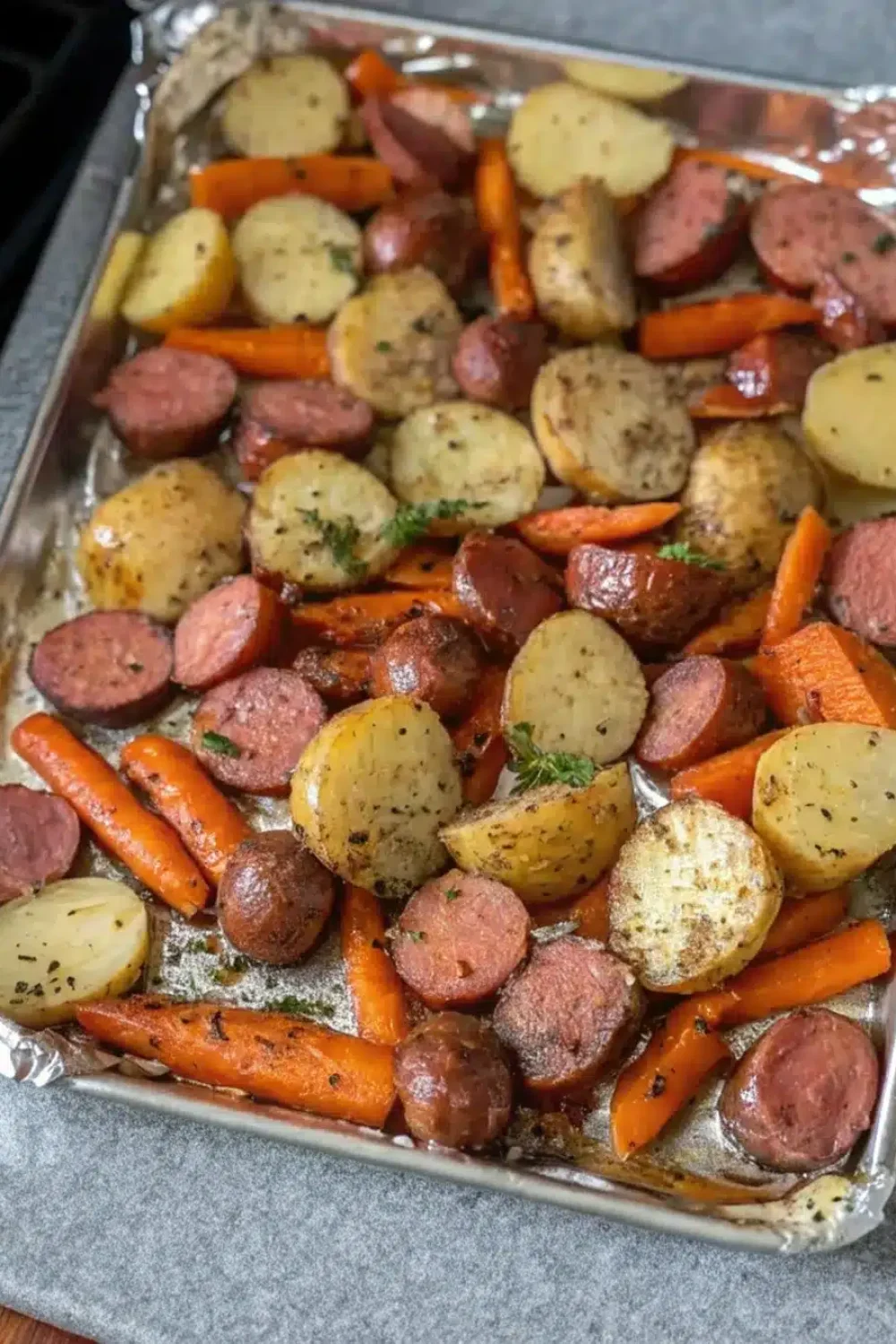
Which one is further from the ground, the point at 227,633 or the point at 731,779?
the point at 227,633

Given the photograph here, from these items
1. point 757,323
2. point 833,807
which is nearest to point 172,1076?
point 833,807

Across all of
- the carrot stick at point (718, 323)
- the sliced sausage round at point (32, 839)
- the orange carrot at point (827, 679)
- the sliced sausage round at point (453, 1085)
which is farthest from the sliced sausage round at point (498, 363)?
the sliced sausage round at point (453, 1085)

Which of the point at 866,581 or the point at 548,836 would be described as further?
the point at 866,581

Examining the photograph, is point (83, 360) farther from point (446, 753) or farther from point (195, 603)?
point (446, 753)

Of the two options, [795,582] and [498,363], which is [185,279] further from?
[795,582]

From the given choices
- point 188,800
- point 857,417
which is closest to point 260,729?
point 188,800
